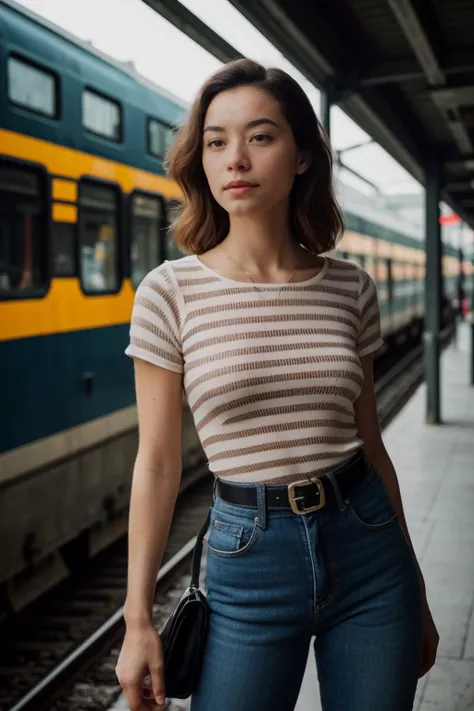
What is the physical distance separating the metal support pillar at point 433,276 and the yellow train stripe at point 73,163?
4383 millimetres

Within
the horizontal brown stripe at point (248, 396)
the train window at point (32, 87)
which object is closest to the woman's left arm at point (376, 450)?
the horizontal brown stripe at point (248, 396)

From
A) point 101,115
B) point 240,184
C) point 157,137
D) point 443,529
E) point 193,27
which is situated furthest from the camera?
point 157,137

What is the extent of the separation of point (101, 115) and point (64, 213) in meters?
0.93

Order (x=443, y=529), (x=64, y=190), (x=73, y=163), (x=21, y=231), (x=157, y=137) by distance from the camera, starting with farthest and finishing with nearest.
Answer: (x=157, y=137) < (x=443, y=529) < (x=73, y=163) < (x=64, y=190) < (x=21, y=231)

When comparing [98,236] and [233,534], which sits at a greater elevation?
[98,236]

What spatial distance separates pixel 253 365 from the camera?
62.9 inches

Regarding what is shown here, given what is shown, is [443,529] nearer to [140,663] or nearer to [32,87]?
[32,87]

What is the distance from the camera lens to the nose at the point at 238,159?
5.45ft

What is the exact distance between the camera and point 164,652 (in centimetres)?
160

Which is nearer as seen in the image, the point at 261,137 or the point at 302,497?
the point at 302,497

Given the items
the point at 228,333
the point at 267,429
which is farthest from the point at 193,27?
the point at 267,429

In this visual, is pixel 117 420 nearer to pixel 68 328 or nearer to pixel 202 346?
pixel 68 328

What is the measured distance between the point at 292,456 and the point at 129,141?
514cm

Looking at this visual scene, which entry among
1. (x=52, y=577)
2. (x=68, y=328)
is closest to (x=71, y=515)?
(x=52, y=577)
